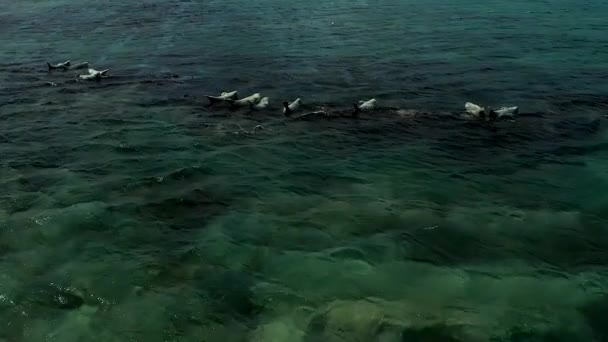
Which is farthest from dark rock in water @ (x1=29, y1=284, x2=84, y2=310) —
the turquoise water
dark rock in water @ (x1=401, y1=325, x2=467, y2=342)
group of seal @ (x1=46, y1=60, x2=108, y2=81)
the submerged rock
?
group of seal @ (x1=46, y1=60, x2=108, y2=81)

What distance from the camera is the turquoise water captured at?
15.5 meters

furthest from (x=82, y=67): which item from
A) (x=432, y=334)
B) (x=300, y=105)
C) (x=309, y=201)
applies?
(x=432, y=334)

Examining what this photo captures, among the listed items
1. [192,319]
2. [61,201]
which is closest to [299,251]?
[192,319]

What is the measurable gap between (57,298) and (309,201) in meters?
9.52

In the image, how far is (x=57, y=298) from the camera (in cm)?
1609

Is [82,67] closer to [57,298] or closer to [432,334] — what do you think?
[57,298]

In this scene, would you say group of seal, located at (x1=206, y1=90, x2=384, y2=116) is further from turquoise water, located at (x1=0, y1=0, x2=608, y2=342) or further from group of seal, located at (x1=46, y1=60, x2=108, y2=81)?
group of seal, located at (x1=46, y1=60, x2=108, y2=81)

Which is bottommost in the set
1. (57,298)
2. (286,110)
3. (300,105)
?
(57,298)

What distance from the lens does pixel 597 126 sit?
89.8ft

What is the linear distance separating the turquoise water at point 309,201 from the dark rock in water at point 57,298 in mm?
57

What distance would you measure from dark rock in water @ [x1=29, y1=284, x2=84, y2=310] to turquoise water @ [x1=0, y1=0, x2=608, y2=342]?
0.06 meters

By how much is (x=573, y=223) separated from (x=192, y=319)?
13.8 m

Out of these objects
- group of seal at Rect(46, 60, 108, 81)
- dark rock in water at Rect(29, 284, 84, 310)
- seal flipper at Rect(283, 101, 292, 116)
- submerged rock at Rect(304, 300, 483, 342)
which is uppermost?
seal flipper at Rect(283, 101, 292, 116)

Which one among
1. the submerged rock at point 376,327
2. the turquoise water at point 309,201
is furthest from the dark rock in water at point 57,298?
the submerged rock at point 376,327
